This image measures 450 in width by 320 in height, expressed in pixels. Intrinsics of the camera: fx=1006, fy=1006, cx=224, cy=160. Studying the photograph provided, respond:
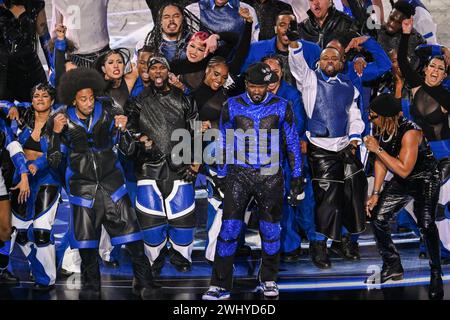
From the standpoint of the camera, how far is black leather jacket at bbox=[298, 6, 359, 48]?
27.8 feet

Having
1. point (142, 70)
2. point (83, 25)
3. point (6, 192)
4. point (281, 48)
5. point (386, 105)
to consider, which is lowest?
point (6, 192)

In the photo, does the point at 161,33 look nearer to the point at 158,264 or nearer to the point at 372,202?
the point at 158,264

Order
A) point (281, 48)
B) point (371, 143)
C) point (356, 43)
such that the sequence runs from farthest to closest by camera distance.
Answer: point (281, 48) → point (356, 43) → point (371, 143)

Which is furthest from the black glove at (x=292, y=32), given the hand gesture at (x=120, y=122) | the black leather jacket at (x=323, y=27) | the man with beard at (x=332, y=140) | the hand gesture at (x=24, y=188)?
the hand gesture at (x=24, y=188)

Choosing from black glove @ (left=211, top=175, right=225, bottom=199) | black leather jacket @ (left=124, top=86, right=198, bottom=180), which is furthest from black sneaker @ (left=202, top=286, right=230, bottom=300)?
black leather jacket @ (left=124, top=86, right=198, bottom=180)

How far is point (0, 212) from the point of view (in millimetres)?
8188

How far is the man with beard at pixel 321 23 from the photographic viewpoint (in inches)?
333

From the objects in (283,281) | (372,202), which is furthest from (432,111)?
(283,281)

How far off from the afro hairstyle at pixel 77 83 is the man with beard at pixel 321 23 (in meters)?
1.83

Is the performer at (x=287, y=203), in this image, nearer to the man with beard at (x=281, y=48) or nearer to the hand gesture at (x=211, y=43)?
the man with beard at (x=281, y=48)

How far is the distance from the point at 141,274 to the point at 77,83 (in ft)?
5.19

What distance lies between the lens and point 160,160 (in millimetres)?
8156

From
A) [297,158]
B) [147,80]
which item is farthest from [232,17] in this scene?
[297,158]
